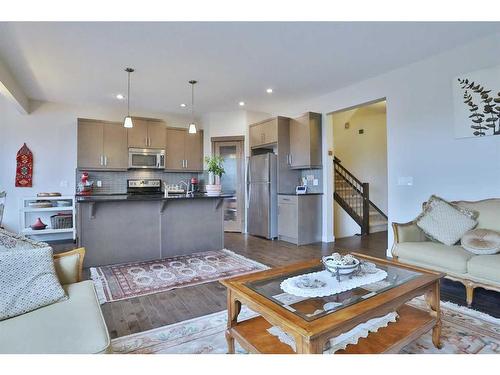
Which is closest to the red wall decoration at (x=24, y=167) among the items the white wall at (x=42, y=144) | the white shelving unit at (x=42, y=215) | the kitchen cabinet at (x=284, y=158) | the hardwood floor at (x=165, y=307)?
the white wall at (x=42, y=144)

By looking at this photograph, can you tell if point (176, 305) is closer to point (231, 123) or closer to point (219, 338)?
point (219, 338)

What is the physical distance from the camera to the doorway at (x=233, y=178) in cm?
633

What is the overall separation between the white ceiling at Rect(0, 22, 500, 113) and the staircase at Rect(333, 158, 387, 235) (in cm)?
233

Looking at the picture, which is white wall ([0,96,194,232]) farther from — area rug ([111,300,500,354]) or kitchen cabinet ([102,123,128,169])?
area rug ([111,300,500,354])

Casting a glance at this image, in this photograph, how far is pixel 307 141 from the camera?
5.22 metres

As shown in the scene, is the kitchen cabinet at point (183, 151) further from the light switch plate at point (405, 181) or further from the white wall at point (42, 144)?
the light switch plate at point (405, 181)

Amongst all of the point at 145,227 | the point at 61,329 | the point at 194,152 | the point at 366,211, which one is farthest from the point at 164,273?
the point at 366,211

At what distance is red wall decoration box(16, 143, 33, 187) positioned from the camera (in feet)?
17.1

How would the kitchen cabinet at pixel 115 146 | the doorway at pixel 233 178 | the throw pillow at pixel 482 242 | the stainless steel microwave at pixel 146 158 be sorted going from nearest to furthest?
1. the throw pillow at pixel 482 242
2. the kitchen cabinet at pixel 115 146
3. the stainless steel microwave at pixel 146 158
4. the doorway at pixel 233 178

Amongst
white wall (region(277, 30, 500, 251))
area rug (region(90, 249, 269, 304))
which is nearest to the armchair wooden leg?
white wall (region(277, 30, 500, 251))

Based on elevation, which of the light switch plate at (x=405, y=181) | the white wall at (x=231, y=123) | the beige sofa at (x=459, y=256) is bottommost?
the beige sofa at (x=459, y=256)

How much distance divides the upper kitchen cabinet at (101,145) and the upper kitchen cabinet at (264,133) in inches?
106
